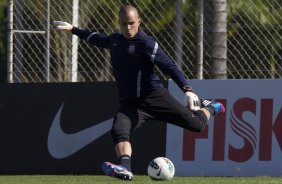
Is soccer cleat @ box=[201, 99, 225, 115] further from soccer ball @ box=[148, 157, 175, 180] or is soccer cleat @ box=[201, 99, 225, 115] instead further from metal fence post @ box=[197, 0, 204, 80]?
metal fence post @ box=[197, 0, 204, 80]

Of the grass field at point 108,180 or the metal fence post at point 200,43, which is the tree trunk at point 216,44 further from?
the grass field at point 108,180

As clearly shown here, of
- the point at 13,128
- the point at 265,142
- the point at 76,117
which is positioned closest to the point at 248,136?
the point at 265,142

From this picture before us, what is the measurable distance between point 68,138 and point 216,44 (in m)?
2.14

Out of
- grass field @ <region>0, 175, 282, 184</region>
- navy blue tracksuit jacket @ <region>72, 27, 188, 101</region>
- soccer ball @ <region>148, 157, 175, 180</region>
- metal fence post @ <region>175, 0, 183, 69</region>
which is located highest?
metal fence post @ <region>175, 0, 183, 69</region>

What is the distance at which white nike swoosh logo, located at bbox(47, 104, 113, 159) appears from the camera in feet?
39.0

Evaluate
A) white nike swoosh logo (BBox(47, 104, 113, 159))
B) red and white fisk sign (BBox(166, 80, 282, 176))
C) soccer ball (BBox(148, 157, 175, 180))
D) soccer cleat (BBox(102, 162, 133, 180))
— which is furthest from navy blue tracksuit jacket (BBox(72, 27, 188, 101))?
white nike swoosh logo (BBox(47, 104, 113, 159))

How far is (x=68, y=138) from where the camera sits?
1205cm

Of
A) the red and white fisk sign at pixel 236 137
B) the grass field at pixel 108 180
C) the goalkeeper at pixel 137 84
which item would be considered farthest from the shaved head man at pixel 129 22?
the red and white fisk sign at pixel 236 137

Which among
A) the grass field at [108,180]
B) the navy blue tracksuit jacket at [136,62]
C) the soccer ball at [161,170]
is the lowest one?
the grass field at [108,180]

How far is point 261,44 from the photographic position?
1214cm

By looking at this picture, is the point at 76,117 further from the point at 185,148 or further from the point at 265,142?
the point at 265,142

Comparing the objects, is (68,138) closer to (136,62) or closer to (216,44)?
(216,44)

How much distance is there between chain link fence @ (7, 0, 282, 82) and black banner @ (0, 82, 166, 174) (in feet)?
1.44

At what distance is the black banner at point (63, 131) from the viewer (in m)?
11.8
